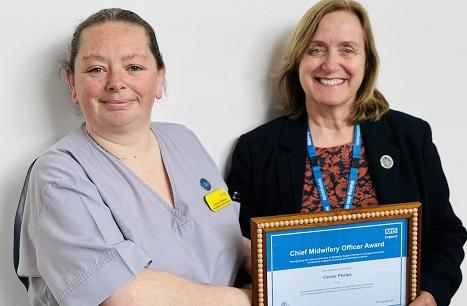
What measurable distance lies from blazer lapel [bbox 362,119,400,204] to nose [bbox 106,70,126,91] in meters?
0.90

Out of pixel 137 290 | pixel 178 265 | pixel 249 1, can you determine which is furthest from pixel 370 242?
pixel 249 1

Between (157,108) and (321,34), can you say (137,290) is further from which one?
(321,34)

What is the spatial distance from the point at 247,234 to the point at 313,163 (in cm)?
33

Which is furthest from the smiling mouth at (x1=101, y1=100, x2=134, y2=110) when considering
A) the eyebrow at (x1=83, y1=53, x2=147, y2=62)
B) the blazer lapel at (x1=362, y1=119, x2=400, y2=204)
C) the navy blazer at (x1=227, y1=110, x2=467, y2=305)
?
the blazer lapel at (x1=362, y1=119, x2=400, y2=204)

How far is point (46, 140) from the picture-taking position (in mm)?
1738

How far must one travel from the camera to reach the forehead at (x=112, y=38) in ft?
5.08

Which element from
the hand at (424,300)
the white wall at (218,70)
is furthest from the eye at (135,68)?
the hand at (424,300)

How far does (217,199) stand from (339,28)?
28.5 inches

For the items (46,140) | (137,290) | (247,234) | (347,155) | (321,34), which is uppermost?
(321,34)

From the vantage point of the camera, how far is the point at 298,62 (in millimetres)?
2088

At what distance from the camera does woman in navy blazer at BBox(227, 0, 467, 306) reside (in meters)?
1.99

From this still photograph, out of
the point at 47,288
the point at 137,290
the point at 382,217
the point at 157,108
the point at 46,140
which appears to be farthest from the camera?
the point at 157,108

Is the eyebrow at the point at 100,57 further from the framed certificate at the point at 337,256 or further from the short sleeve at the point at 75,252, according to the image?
the framed certificate at the point at 337,256

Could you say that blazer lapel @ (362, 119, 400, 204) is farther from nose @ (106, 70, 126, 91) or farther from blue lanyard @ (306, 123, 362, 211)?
nose @ (106, 70, 126, 91)
